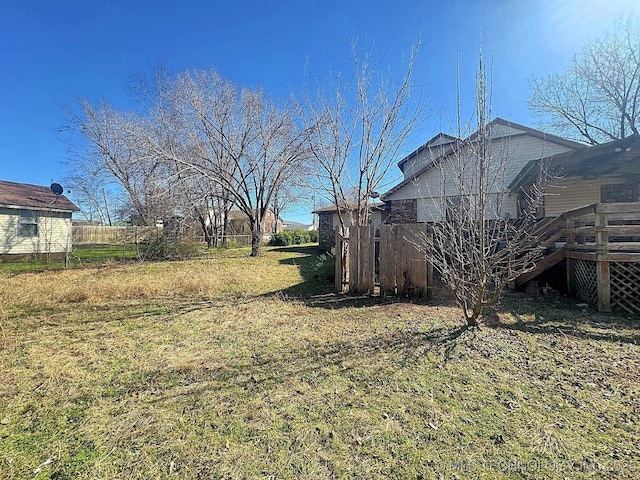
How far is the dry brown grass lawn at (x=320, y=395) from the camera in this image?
185cm

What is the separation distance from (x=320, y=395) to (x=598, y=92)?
75.8ft

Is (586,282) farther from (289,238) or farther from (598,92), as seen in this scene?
(289,238)

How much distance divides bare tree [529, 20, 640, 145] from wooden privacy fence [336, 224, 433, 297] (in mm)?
17392

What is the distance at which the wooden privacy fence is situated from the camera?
5.93m

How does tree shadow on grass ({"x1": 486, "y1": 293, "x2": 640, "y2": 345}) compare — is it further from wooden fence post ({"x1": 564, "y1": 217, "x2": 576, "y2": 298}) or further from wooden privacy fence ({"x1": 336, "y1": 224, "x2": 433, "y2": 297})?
wooden privacy fence ({"x1": 336, "y1": 224, "x2": 433, "y2": 297})

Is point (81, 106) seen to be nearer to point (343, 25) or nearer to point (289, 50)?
point (289, 50)

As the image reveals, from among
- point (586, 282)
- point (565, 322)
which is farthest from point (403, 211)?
point (565, 322)

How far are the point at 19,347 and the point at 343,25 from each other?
903 cm

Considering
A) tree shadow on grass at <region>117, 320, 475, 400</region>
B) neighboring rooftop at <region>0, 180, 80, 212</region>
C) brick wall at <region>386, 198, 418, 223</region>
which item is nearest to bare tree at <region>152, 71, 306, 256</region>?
brick wall at <region>386, 198, 418, 223</region>

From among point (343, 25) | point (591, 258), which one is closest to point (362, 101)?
point (343, 25)

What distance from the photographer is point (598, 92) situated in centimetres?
1648

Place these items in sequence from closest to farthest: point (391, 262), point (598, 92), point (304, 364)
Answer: point (304, 364) → point (391, 262) → point (598, 92)

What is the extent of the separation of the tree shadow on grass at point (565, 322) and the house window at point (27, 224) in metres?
20.4

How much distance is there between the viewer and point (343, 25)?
296 inches
